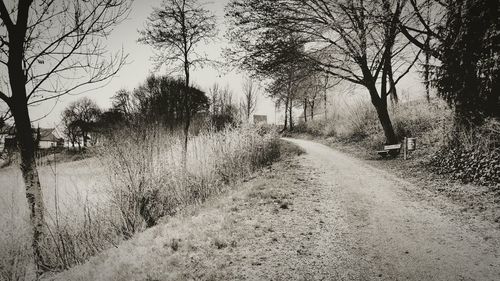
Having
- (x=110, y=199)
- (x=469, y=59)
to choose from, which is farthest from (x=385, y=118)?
(x=110, y=199)

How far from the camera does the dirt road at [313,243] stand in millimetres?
3209

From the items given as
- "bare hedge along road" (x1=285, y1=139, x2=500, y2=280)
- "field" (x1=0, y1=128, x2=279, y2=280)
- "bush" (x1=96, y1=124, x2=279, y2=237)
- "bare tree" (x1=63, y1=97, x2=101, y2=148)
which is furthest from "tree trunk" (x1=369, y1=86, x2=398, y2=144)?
"bare tree" (x1=63, y1=97, x2=101, y2=148)

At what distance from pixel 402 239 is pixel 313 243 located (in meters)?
1.40

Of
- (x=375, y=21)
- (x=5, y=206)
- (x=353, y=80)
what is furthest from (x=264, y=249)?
(x=353, y=80)

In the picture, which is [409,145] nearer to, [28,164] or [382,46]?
[382,46]

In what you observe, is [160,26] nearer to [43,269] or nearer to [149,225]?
[149,225]

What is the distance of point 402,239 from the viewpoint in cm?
388

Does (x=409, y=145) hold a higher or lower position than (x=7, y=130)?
lower

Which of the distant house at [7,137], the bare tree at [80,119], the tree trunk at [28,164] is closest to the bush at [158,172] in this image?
the tree trunk at [28,164]

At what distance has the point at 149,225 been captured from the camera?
596 cm

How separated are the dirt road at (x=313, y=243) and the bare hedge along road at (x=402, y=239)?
13 mm

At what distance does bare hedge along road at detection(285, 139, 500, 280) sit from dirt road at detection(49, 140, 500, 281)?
1 centimetres

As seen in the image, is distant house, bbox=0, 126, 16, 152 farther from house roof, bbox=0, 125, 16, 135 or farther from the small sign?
the small sign

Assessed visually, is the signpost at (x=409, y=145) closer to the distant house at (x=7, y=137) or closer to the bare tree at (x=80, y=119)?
the distant house at (x=7, y=137)
